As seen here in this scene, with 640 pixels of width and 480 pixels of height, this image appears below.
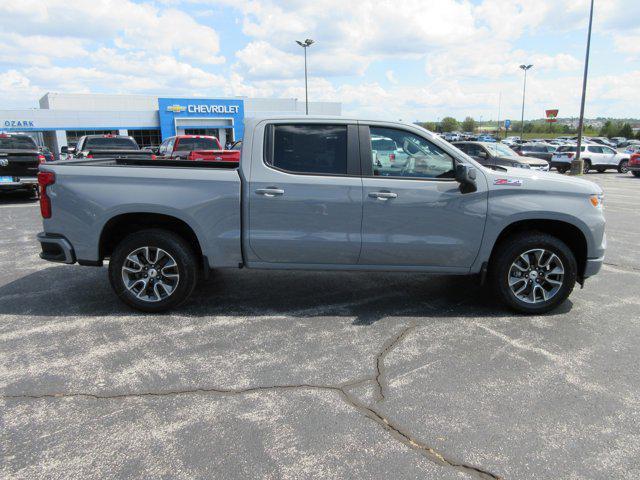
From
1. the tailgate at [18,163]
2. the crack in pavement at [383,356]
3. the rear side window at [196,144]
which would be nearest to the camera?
the crack in pavement at [383,356]

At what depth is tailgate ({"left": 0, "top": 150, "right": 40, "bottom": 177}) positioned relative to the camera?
11992 millimetres

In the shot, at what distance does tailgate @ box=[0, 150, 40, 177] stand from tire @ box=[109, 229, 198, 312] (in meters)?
9.28

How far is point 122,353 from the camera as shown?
4.04m

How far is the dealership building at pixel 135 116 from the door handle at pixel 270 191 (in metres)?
45.4

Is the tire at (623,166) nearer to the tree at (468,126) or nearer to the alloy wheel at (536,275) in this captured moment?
the alloy wheel at (536,275)

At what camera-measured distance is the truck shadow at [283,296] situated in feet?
16.4

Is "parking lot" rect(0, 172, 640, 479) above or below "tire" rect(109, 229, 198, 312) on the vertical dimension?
below

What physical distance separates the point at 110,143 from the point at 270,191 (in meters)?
13.3

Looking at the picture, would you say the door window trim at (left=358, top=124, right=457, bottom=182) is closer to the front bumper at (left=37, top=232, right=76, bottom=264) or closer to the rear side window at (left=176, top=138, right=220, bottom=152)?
the front bumper at (left=37, top=232, right=76, bottom=264)

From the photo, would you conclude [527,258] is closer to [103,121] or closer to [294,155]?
[294,155]

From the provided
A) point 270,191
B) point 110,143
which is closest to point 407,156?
point 270,191

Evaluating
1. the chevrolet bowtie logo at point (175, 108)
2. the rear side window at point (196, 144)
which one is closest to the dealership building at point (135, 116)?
the chevrolet bowtie logo at point (175, 108)

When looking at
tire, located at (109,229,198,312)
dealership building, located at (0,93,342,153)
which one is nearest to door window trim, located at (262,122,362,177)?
tire, located at (109,229,198,312)

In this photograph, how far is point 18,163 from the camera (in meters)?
12.2
